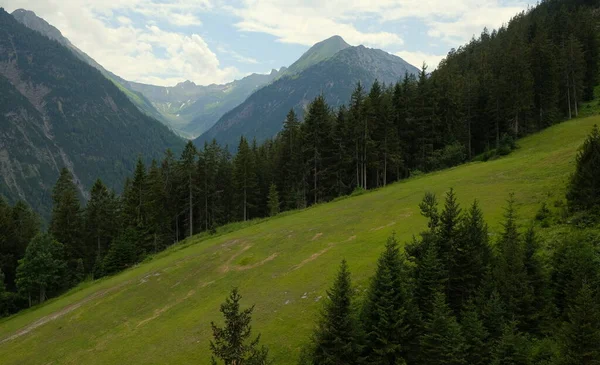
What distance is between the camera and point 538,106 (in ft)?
242

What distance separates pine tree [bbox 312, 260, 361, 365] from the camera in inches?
794

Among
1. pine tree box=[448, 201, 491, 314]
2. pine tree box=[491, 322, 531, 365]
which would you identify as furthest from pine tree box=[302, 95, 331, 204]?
pine tree box=[491, 322, 531, 365]

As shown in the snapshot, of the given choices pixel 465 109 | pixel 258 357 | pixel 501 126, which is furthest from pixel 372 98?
pixel 258 357

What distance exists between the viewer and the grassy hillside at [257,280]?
28.6 meters

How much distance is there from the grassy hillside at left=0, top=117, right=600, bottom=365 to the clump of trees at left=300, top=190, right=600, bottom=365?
6.02 meters

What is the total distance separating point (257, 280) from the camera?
3531cm

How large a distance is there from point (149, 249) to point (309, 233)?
44.5 metres

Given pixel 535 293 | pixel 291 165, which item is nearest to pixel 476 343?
pixel 535 293

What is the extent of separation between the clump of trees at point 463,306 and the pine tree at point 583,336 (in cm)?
59

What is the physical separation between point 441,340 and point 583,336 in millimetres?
5769

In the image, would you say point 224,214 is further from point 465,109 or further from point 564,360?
point 564,360

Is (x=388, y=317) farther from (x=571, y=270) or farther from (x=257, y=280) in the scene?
(x=257, y=280)

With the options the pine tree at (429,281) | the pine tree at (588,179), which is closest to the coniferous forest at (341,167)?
the pine tree at (588,179)

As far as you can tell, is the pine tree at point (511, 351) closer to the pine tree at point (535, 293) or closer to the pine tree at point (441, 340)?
the pine tree at point (441, 340)
